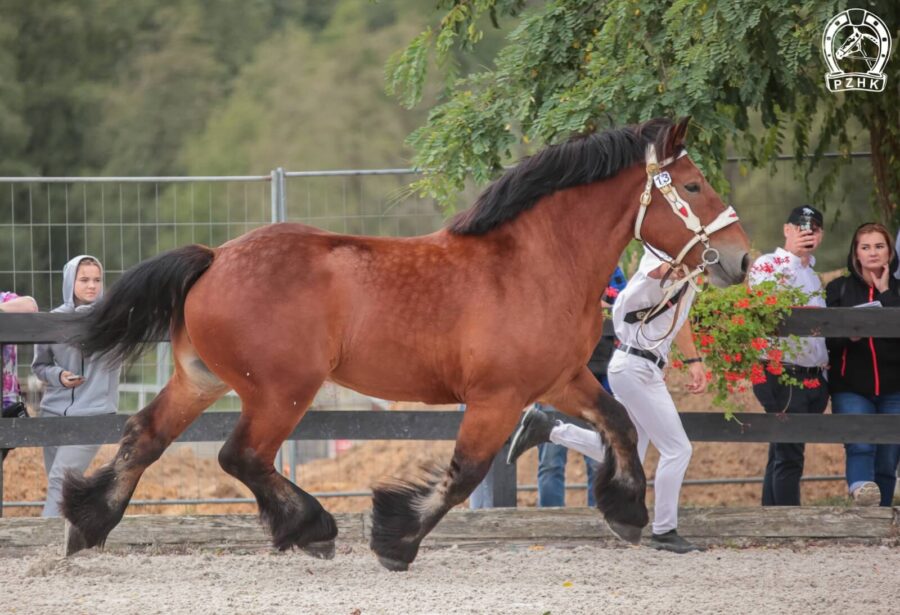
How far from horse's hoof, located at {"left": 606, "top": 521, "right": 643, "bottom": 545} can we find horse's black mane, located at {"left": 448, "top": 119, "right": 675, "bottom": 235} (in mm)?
1509

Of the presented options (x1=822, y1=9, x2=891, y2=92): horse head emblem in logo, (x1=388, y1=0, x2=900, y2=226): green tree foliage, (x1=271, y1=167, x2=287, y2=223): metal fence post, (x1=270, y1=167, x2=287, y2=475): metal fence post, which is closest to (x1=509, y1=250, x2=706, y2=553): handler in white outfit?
(x1=388, y1=0, x2=900, y2=226): green tree foliage

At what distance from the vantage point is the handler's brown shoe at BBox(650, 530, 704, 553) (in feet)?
20.0

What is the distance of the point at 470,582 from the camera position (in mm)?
5383

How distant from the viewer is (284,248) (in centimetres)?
530

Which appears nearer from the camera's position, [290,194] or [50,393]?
[50,393]

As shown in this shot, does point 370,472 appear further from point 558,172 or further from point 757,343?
point 558,172

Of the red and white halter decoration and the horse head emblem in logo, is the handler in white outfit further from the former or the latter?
the horse head emblem in logo

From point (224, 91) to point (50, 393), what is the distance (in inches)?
749

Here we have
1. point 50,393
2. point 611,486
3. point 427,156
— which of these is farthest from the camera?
point 427,156

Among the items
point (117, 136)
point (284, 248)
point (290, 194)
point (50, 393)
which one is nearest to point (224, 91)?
point (117, 136)

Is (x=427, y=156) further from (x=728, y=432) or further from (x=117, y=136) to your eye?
(x=117, y=136)

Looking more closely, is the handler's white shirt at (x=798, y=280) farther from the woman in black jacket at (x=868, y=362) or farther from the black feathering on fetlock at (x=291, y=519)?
the black feathering on fetlock at (x=291, y=519)

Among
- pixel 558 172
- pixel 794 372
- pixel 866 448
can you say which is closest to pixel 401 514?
pixel 558 172

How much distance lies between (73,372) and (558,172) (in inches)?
119
